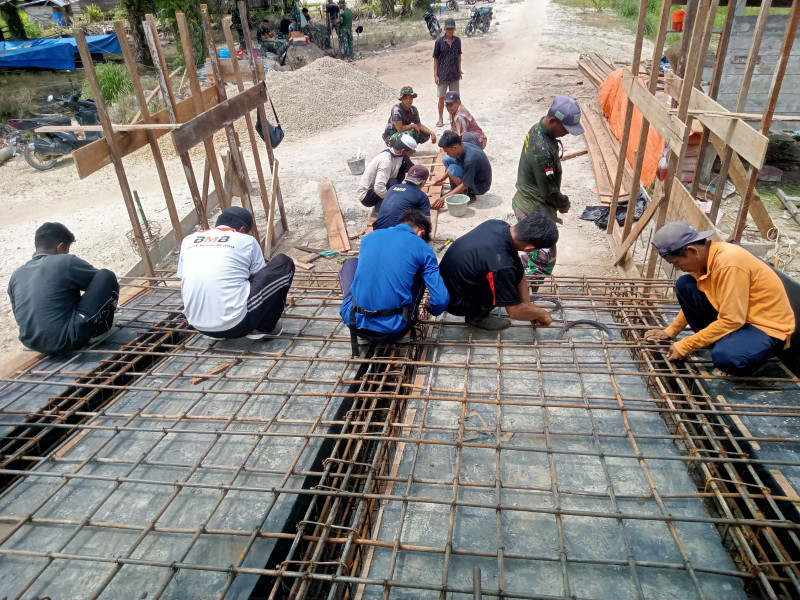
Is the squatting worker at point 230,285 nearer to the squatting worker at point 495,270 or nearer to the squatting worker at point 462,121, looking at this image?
the squatting worker at point 495,270

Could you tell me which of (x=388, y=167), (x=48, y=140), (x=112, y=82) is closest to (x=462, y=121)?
(x=388, y=167)

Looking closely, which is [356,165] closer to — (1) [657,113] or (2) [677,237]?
(1) [657,113]

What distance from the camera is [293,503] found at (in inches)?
107

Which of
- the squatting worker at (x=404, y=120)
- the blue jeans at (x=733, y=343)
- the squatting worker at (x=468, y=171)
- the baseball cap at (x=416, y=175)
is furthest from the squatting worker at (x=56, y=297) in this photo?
the squatting worker at (x=404, y=120)

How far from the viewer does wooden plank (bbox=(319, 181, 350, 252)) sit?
23.9ft

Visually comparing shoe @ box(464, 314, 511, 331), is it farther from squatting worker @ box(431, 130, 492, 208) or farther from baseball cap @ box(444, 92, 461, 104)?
baseball cap @ box(444, 92, 461, 104)

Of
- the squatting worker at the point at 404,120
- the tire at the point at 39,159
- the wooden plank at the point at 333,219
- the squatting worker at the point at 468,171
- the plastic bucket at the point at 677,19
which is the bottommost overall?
the tire at the point at 39,159

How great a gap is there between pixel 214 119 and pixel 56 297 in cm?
248

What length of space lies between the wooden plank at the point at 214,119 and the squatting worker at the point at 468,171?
2.57 metres

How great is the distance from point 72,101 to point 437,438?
16671 mm

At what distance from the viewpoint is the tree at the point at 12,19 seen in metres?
19.5

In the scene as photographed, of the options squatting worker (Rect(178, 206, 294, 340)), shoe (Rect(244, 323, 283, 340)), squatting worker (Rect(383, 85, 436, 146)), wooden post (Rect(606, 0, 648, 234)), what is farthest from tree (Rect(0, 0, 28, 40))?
wooden post (Rect(606, 0, 648, 234))

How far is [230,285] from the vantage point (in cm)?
387

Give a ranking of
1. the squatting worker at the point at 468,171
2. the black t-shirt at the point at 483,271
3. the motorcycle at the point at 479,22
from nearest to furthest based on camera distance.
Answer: the black t-shirt at the point at 483,271 → the squatting worker at the point at 468,171 → the motorcycle at the point at 479,22
